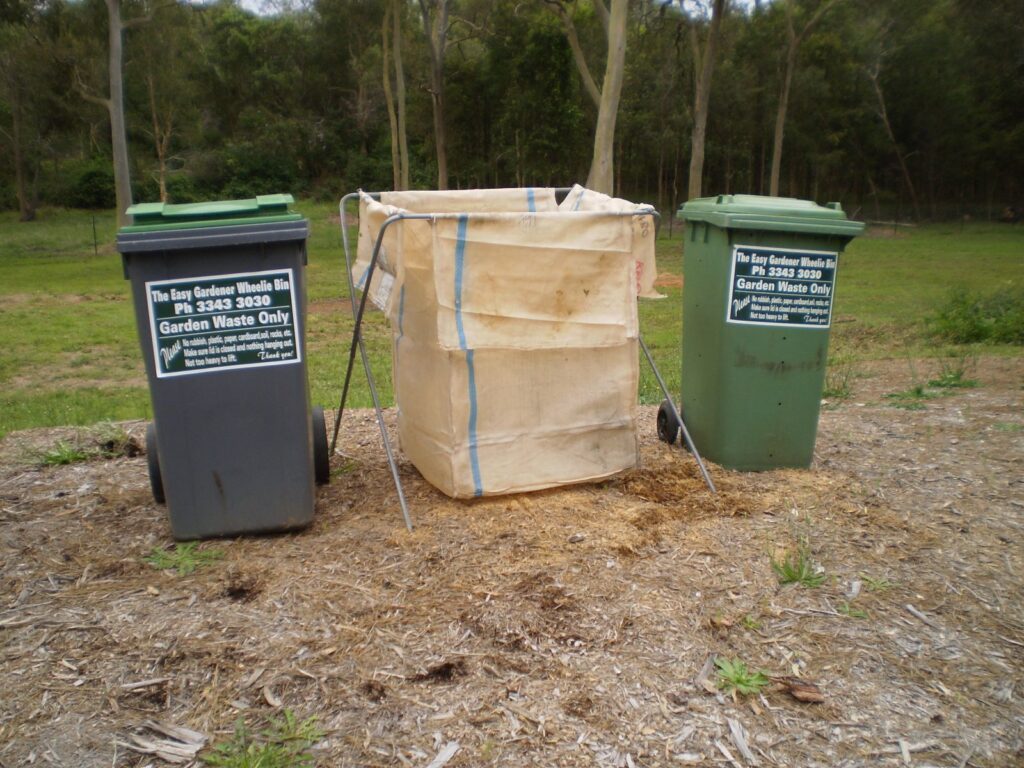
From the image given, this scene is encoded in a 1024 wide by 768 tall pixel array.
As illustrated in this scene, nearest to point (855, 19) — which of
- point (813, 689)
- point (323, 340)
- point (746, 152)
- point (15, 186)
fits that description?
point (746, 152)

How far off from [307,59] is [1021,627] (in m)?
46.2

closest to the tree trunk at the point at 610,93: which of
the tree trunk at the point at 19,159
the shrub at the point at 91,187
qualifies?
the tree trunk at the point at 19,159

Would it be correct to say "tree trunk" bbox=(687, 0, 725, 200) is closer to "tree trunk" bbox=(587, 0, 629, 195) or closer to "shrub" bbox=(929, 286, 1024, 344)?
"tree trunk" bbox=(587, 0, 629, 195)

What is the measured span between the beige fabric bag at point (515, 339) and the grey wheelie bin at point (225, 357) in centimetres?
57

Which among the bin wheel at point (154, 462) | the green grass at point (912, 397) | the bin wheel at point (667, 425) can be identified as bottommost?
the green grass at point (912, 397)

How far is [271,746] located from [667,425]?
324cm

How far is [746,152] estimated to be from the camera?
39.7m

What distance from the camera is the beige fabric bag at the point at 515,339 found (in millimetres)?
3910

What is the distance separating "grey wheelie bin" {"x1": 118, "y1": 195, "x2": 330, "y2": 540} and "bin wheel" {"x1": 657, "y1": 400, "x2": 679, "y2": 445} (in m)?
2.22

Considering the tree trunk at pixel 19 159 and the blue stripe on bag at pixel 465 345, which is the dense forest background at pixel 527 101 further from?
the blue stripe on bag at pixel 465 345

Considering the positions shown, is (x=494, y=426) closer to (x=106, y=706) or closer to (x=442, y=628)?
(x=442, y=628)

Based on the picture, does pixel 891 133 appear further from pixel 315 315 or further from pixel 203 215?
pixel 203 215

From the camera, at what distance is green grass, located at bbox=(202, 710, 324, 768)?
2553mm

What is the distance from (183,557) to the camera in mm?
3730
